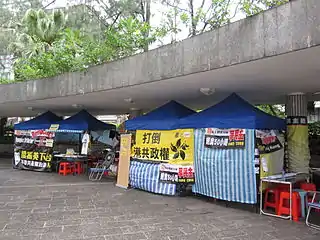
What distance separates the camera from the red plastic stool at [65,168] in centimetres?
1021

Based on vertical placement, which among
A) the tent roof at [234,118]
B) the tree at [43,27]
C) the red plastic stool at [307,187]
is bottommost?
the red plastic stool at [307,187]

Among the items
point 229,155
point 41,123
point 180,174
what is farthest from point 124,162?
point 41,123

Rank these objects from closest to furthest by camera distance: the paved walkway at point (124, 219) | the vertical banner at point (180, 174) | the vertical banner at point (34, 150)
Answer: the paved walkway at point (124, 219)
the vertical banner at point (180, 174)
the vertical banner at point (34, 150)

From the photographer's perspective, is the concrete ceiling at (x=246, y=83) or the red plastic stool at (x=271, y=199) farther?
the red plastic stool at (x=271, y=199)

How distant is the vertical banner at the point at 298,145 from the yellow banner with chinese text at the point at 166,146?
2101 millimetres

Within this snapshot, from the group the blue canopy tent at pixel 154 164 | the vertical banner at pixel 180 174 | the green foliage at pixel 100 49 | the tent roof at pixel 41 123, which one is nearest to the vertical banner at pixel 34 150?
Answer: the tent roof at pixel 41 123

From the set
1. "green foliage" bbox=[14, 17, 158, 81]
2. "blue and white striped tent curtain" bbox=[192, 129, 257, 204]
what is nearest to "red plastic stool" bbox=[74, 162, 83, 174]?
"green foliage" bbox=[14, 17, 158, 81]

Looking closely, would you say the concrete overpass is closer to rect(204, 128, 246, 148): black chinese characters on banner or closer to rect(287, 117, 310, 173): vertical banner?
rect(287, 117, 310, 173): vertical banner

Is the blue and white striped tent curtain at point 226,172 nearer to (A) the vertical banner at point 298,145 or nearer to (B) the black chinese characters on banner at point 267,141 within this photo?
(B) the black chinese characters on banner at point 267,141

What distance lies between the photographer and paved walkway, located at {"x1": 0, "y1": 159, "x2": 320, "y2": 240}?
408 cm

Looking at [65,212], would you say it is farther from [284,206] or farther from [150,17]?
[150,17]

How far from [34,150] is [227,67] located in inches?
346

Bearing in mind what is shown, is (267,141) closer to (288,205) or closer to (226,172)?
(226,172)

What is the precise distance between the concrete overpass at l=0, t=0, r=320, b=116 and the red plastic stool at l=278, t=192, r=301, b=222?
78.3 inches
